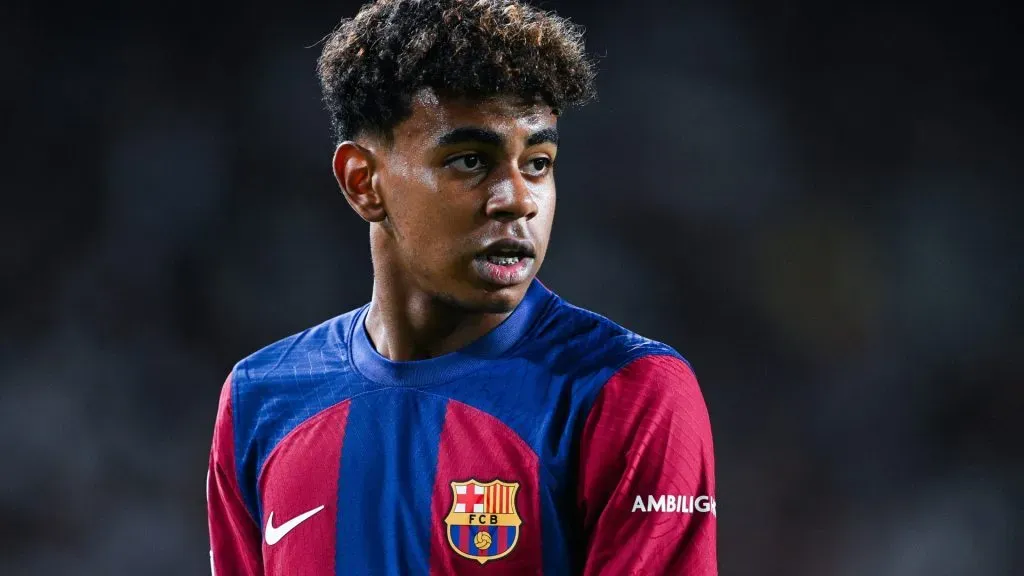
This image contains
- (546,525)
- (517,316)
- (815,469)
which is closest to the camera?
(546,525)

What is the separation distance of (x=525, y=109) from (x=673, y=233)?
9.47 feet

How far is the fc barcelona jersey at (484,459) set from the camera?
188 cm

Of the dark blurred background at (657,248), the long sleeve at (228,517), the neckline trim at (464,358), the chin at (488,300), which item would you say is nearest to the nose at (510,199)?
the chin at (488,300)

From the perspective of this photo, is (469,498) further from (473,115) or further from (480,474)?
(473,115)

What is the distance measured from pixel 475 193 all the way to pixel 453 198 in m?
0.04

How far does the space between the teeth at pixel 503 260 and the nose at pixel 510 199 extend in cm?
7

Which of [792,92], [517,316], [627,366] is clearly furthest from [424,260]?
[792,92]

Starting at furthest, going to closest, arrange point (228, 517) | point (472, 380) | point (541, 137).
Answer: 1. point (228, 517)
2. point (472, 380)
3. point (541, 137)

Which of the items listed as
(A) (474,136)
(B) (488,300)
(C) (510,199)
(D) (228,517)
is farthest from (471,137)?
(D) (228,517)

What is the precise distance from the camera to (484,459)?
197 centimetres

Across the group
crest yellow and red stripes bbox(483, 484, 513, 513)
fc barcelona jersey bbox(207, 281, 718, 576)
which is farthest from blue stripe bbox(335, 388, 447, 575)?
crest yellow and red stripes bbox(483, 484, 513, 513)

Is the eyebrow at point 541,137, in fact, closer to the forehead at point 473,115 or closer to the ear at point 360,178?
the forehead at point 473,115

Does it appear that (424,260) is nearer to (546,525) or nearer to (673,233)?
(546,525)

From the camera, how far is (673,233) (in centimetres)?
477
